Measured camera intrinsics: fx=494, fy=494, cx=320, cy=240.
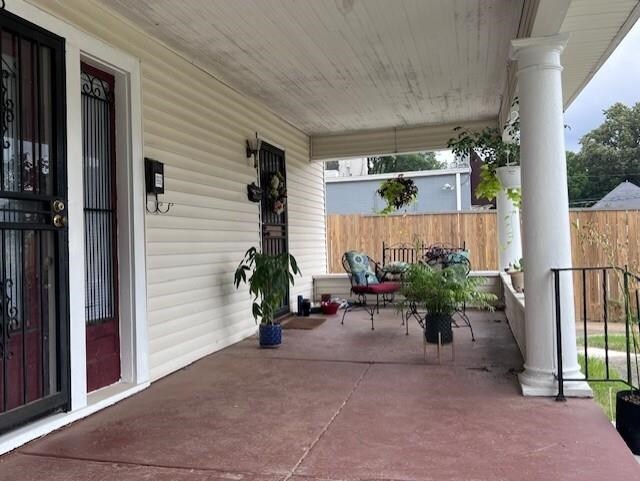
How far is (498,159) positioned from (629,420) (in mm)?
3197

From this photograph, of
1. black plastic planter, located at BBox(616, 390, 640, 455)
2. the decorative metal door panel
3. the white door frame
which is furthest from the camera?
the decorative metal door panel

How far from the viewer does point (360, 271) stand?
21.5 ft

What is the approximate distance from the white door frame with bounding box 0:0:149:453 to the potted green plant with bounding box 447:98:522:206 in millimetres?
3485

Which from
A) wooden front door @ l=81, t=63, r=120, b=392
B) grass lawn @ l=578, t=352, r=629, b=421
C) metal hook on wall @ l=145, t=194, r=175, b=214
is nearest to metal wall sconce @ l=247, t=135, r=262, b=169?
metal hook on wall @ l=145, t=194, r=175, b=214

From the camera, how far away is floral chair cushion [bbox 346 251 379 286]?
645cm

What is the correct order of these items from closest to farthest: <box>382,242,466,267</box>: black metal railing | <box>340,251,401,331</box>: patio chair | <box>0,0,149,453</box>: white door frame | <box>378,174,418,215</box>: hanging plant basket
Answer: <box>0,0,149,453</box>: white door frame, <box>340,251,401,331</box>: patio chair, <box>378,174,418,215</box>: hanging plant basket, <box>382,242,466,267</box>: black metal railing

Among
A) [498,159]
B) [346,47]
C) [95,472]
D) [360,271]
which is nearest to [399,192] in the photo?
[360,271]

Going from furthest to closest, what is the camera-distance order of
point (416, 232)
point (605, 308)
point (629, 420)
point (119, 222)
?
point (416, 232) < point (119, 222) < point (605, 308) < point (629, 420)

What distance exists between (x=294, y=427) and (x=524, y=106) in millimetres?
2471

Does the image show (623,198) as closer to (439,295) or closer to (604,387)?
(604,387)

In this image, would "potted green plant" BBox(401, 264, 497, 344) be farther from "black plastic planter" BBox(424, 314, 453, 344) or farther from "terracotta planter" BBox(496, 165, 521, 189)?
"terracotta planter" BBox(496, 165, 521, 189)

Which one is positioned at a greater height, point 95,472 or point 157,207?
point 157,207

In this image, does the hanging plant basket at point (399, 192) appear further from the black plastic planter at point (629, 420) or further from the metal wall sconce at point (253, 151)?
the black plastic planter at point (629, 420)

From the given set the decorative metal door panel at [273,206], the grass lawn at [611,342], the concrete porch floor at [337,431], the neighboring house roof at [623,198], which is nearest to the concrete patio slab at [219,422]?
the concrete porch floor at [337,431]
